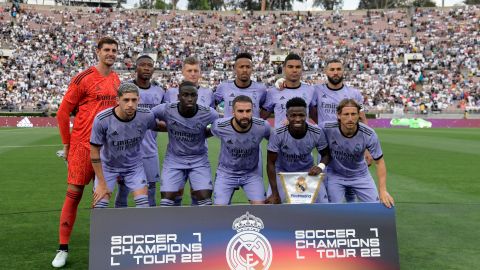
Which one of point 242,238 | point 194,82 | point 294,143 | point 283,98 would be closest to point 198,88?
point 194,82

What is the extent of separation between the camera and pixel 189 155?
729 cm

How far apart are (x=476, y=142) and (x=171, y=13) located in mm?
43744

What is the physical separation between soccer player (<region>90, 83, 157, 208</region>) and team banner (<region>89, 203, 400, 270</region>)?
1.14m

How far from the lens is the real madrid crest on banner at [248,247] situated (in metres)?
5.25

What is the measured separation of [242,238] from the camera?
5320 mm

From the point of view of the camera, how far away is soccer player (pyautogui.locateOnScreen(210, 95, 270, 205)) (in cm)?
675

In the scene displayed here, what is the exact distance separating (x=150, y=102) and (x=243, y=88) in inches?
52.0

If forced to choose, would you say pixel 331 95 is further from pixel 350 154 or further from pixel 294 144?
pixel 294 144

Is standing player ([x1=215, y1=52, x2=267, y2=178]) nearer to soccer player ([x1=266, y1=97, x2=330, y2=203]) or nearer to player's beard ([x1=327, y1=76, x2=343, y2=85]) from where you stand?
player's beard ([x1=327, y1=76, x2=343, y2=85])

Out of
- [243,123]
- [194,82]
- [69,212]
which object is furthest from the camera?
[194,82]

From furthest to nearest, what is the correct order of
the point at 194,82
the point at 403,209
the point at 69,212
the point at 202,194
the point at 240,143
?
the point at 403,209
the point at 194,82
the point at 202,194
the point at 240,143
the point at 69,212

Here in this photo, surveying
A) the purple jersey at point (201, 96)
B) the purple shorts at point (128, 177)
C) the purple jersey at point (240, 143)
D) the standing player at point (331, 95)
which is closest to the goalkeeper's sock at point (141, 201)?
the purple shorts at point (128, 177)

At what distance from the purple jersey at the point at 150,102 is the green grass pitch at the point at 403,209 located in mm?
1443

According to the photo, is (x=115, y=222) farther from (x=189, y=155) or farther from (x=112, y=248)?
(x=189, y=155)
